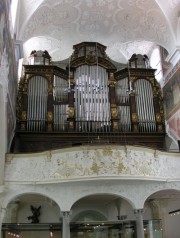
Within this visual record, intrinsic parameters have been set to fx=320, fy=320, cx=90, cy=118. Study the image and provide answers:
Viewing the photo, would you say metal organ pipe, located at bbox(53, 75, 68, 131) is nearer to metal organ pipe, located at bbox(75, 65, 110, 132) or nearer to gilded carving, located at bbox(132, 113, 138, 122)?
metal organ pipe, located at bbox(75, 65, 110, 132)

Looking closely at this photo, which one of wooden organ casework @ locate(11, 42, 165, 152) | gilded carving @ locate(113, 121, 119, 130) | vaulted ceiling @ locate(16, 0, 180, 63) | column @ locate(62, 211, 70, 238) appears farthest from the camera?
vaulted ceiling @ locate(16, 0, 180, 63)

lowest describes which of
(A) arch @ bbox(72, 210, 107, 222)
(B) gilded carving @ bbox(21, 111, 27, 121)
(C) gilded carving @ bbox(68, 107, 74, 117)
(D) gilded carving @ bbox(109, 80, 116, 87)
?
(A) arch @ bbox(72, 210, 107, 222)

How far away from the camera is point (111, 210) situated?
49.2 ft

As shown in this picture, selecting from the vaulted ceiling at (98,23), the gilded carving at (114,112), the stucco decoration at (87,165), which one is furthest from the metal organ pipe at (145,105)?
the stucco decoration at (87,165)

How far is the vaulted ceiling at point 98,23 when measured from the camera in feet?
50.9

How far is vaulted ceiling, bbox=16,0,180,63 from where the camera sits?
15501 mm

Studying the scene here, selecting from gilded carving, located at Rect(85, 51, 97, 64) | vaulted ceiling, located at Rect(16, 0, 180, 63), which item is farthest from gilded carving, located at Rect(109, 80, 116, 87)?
vaulted ceiling, located at Rect(16, 0, 180, 63)

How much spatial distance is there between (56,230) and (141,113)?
6.84 metres

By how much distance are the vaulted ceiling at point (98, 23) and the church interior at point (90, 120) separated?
0.05 m

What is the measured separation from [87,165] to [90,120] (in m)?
3.80

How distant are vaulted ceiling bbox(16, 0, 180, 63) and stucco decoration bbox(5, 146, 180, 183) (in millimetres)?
6183

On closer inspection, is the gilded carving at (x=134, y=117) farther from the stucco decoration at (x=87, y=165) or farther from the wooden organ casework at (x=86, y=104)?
the stucco decoration at (x=87, y=165)

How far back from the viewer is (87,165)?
38.5ft

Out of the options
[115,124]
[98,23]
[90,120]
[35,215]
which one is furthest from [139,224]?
[98,23]
